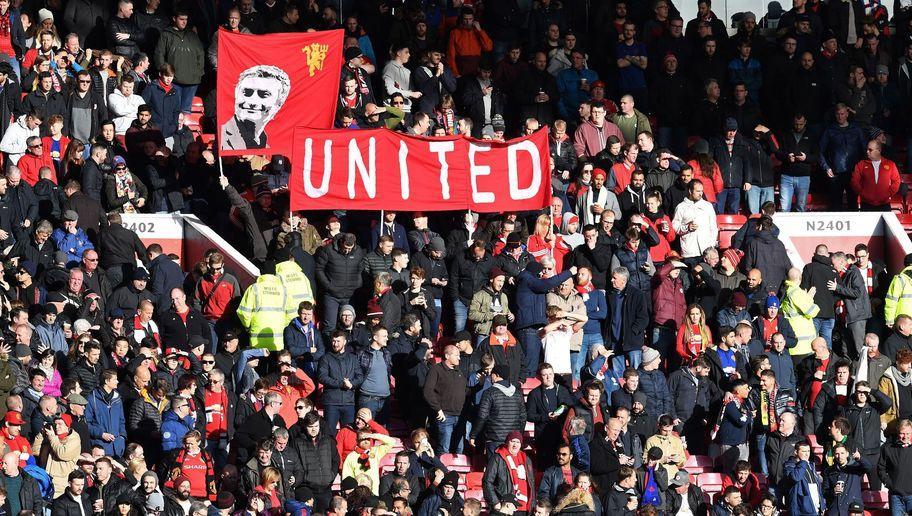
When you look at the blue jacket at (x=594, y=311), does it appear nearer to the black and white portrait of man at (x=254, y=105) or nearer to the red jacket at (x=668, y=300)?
the red jacket at (x=668, y=300)

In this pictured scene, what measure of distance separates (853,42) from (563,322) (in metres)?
9.23

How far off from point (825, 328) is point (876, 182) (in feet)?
9.91

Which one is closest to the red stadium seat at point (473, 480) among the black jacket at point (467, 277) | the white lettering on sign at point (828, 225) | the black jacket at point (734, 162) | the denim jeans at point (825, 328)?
the black jacket at point (467, 277)

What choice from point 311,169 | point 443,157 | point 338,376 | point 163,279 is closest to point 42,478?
point 338,376

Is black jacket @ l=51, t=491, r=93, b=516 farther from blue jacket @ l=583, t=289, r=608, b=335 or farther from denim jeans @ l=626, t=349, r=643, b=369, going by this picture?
denim jeans @ l=626, t=349, r=643, b=369

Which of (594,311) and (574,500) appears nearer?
(574,500)

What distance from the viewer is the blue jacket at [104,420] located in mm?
19578

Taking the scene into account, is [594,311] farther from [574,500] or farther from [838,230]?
→ [838,230]

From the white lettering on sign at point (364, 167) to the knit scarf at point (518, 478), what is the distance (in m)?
4.41

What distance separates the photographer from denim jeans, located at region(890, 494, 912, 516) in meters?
20.5

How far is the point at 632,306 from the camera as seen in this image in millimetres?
22391

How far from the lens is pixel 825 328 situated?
23203 millimetres

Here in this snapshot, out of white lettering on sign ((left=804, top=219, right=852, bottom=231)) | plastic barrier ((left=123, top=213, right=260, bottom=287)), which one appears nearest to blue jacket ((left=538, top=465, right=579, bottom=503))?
plastic barrier ((left=123, top=213, right=260, bottom=287))

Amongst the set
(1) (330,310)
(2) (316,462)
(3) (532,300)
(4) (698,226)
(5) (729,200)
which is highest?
(5) (729,200)
